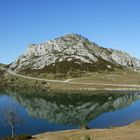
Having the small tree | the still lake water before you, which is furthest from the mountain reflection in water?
the small tree

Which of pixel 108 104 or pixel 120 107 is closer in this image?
pixel 120 107

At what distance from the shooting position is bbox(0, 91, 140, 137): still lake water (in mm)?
113625

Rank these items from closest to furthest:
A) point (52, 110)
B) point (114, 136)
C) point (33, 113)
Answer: point (114, 136)
point (33, 113)
point (52, 110)

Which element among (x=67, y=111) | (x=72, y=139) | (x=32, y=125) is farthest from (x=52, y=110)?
(x=72, y=139)

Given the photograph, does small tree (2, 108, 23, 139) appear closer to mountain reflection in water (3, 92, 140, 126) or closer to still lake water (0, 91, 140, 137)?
still lake water (0, 91, 140, 137)

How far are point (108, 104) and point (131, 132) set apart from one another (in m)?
119

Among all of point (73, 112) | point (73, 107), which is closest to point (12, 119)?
point (73, 112)

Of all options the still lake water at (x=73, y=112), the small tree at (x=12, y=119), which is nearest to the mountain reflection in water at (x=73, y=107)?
the still lake water at (x=73, y=112)

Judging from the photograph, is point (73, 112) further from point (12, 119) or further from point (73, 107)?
point (12, 119)

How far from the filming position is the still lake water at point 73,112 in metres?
114

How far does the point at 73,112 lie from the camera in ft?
502

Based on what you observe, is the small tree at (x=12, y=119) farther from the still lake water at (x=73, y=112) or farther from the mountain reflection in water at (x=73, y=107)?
the mountain reflection in water at (x=73, y=107)

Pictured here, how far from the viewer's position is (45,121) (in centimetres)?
12781

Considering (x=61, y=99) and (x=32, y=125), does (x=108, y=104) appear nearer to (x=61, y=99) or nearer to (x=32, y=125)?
(x=61, y=99)
